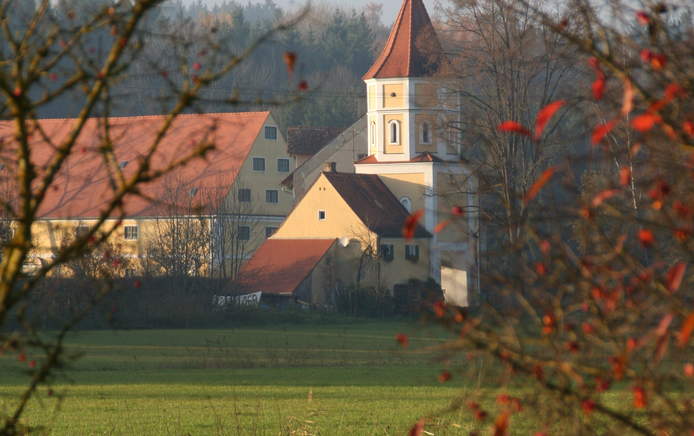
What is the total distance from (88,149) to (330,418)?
16.7 meters

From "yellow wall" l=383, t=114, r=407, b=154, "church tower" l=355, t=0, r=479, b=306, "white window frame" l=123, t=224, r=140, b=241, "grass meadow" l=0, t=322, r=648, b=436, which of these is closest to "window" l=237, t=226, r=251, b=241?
"white window frame" l=123, t=224, r=140, b=241

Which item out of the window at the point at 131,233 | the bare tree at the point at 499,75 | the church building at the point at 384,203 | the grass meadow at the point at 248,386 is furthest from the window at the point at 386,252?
the bare tree at the point at 499,75

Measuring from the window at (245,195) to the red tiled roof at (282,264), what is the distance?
20.0 feet

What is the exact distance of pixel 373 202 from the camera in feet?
216

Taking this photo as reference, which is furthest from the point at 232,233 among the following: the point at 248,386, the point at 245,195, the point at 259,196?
the point at 248,386

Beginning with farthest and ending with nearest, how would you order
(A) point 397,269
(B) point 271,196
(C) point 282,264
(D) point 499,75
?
(B) point 271,196 → (A) point 397,269 → (C) point 282,264 → (D) point 499,75

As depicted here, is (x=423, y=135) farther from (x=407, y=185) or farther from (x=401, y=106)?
(x=407, y=185)

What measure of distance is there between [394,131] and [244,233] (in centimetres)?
1023

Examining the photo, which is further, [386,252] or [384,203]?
[384,203]

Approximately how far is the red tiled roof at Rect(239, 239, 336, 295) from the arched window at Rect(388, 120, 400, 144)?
940 cm

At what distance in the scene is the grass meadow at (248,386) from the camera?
1808cm

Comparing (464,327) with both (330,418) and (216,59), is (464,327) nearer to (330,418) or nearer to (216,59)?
(216,59)

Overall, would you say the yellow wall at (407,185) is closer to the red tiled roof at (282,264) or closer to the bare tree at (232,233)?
the red tiled roof at (282,264)

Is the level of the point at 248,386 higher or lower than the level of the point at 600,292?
lower
